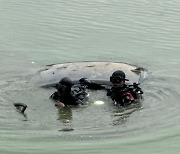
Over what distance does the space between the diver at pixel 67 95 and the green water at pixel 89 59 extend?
16cm

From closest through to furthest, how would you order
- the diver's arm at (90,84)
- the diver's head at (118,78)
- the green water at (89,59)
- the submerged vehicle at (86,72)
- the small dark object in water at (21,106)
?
1. the green water at (89,59)
2. the small dark object in water at (21,106)
3. the diver's head at (118,78)
4. the diver's arm at (90,84)
5. the submerged vehicle at (86,72)

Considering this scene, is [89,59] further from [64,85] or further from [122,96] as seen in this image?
[64,85]

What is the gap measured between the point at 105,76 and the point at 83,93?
0.92 metres

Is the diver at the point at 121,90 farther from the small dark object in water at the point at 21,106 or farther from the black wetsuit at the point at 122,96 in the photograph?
the small dark object in water at the point at 21,106

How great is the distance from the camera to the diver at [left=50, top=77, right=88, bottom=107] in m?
7.85

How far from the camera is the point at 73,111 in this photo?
8.02 metres

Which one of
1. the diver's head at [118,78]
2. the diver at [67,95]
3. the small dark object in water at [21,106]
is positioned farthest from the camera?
the diver's head at [118,78]

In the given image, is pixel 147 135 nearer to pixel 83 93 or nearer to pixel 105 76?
pixel 83 93

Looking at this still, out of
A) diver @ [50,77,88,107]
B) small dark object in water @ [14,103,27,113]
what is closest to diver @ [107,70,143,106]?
diver @ [50,77,88,107]

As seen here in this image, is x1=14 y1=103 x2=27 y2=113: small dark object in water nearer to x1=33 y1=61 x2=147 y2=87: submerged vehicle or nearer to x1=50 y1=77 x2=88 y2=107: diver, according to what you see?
x1=50 y1=77 x2=88 y2=107: diver

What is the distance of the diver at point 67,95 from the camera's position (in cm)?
785

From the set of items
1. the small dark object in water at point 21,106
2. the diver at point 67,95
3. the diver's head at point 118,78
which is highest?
the diver's head at point 118,78

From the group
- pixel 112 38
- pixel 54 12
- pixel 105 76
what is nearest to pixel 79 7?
pixel 54 12

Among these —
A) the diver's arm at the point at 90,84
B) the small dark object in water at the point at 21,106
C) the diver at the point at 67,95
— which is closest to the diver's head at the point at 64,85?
the diver at the point at 67,95
